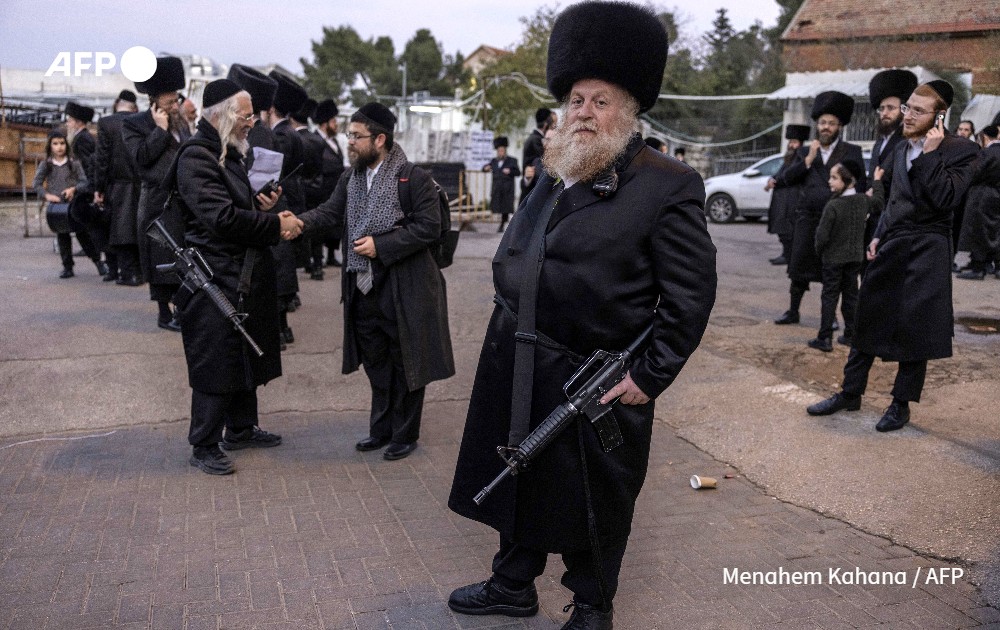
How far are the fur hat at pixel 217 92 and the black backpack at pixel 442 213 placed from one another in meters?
1.06

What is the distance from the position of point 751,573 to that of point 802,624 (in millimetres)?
436

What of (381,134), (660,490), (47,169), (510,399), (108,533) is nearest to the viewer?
(510,399)

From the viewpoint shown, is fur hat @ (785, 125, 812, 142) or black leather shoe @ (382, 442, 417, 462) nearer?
black leather shoe @ (382, 442, 417, 462)

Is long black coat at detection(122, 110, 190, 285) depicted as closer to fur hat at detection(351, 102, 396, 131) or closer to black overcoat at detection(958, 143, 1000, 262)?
fur hat at detection(351, 102, 396, 131)

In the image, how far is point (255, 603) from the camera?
3.62m

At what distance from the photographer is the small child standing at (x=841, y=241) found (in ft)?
25.9

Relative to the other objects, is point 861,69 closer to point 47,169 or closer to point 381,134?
point 47,169

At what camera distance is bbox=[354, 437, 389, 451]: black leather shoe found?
5.48 metres

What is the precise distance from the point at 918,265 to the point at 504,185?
45.3 feet

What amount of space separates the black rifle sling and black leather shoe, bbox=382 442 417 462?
2.21 meters

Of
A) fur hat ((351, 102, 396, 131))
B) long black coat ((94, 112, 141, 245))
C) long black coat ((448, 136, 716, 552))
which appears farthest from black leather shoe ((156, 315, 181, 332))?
long black coat ((448, 136, 716, 552))

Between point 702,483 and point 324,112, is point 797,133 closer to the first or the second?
point 324,112

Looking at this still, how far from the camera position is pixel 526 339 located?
3211 mm

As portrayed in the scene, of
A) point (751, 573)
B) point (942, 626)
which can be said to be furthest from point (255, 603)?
point (942, 626)
